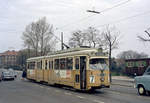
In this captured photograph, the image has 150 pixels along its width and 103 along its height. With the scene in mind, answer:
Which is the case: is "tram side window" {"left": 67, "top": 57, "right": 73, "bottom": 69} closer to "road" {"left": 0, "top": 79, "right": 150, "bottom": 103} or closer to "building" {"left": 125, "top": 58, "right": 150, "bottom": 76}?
"road" {"left": 0, "top": 79, "right": 150, "bottom": 103}

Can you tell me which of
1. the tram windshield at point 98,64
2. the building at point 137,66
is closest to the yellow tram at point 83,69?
the tram windshield at point 98,64

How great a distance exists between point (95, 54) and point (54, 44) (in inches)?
1670

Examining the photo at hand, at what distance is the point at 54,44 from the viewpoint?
5675 cm

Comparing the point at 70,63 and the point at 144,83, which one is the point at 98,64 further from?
the point at 144,83

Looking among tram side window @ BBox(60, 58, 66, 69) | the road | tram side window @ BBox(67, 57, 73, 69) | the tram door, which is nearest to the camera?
the road

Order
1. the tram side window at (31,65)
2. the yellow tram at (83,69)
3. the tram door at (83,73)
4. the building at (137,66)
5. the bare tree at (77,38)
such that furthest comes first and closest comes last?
the bare tree at (77,38)
the building at (137,66)
the tram side window at (31,65)
the tram door at (83,73)
the yellow tram at (83,69)

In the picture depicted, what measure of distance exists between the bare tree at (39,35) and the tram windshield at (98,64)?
1653 inches

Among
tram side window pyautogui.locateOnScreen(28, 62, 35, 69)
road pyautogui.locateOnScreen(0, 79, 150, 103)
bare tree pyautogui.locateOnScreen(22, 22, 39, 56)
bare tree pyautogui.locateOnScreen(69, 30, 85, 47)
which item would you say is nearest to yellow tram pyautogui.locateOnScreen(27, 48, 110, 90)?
road pyautogui.locateOnScreen(0, 79, 150, 103)

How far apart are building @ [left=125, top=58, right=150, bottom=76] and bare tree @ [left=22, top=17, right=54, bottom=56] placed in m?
24.6

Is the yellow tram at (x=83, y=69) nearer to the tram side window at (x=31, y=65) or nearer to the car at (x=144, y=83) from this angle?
the car at (x=144, y=83)

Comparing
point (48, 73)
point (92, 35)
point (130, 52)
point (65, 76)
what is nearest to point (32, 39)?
point (92, 35)

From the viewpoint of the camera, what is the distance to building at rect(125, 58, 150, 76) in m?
34.5

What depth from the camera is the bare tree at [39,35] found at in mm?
56594

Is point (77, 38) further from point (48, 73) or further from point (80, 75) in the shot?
point (80, 75)
